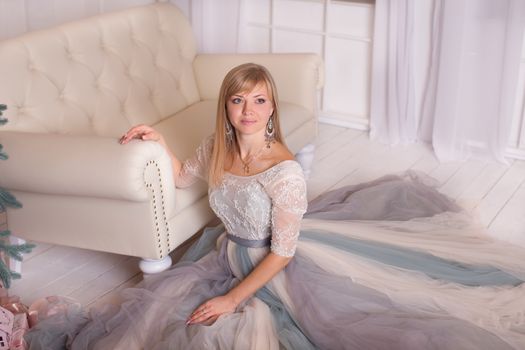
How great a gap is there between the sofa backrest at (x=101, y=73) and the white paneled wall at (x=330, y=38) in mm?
1061

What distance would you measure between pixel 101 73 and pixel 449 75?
1.88m

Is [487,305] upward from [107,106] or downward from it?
downward

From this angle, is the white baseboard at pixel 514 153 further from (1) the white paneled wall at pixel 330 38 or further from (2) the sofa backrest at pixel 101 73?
(2) the sofa backrest at pixel 101 73

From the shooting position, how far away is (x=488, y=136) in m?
3.65

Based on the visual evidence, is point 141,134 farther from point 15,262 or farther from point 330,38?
point 330,38

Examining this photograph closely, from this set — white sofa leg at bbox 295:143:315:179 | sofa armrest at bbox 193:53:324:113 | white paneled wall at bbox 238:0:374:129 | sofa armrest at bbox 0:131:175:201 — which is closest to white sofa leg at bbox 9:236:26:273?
sofa armrest at bbox 0:131:175:201

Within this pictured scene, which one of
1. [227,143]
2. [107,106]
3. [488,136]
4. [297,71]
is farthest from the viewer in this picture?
[488,136]

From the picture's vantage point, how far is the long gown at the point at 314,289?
175 centimetres

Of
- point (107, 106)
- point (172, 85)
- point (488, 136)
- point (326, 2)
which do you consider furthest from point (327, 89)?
point (107, 106)

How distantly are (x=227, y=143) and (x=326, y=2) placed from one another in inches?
88.3

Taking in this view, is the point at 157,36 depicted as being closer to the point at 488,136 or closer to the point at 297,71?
the point at 297,71

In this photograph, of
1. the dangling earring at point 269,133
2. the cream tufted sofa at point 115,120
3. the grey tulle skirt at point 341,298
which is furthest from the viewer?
the cream tufted sofa at point 115,120

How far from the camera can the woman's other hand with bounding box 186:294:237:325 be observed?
1868mm

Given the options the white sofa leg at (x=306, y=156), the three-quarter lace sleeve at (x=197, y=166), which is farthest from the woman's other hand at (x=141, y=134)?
the white sofa leg at (x=306, y=156)
